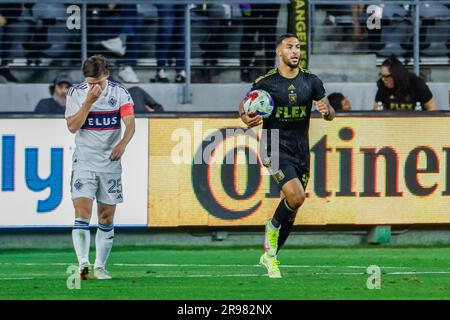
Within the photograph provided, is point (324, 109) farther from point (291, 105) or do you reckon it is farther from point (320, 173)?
point (320, 173)

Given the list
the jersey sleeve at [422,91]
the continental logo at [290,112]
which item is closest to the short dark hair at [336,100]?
the jersey sleeve at [422,91]

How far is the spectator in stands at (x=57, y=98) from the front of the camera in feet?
63.0

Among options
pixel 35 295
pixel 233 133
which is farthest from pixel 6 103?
pixel 35 295

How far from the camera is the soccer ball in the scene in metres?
14.4

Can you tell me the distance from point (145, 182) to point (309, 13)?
13.1 ft

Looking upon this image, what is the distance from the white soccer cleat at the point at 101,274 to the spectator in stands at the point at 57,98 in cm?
487

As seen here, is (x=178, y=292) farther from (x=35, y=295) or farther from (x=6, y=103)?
(x=6, y=103)

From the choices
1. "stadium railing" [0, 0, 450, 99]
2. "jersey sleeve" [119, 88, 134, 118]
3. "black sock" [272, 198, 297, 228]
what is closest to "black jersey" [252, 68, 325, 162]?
"black sock" [272, 198, 297, 228]

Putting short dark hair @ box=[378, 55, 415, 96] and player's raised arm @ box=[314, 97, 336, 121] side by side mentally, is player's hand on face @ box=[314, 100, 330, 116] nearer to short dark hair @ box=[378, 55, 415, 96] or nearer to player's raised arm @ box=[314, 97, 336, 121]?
player's raised arm @ box=[314, 97, 336, 121]

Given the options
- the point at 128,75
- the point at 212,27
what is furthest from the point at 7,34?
the point at 212,27

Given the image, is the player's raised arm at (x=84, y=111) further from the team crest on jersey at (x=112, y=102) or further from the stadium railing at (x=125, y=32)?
the stadium railing at (x=125, y=32)

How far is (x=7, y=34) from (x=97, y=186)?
742 cm

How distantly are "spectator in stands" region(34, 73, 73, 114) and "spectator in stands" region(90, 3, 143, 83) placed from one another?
1750 mm

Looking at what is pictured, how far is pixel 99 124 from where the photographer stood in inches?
570
